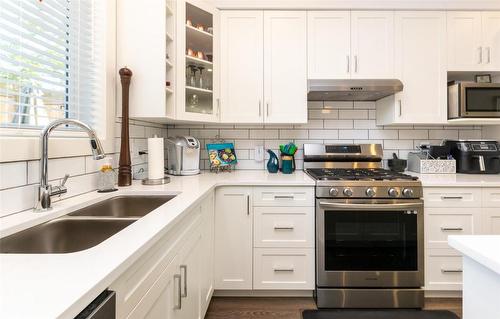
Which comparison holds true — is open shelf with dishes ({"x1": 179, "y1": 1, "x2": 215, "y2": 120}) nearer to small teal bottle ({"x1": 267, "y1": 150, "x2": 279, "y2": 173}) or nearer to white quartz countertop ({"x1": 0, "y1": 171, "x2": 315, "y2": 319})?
small teal bottle ({"x1": 267, "y1": 150, "x2": 279, "y2": 173})

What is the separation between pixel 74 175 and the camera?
4.94 ft

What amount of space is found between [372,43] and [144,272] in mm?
2478

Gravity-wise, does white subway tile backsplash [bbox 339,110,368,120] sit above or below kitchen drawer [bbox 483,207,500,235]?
above

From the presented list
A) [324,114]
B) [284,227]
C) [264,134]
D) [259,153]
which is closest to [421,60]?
[324,114]

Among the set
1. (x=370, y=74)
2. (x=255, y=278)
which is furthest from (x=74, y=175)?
(x=370, y=74)

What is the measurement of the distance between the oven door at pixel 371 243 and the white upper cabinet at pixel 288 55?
894 millimetres

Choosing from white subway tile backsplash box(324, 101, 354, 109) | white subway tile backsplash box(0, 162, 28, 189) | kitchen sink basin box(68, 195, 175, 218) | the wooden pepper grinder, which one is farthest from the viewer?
white subway tile backsplash box(324, 101, 354, 109)

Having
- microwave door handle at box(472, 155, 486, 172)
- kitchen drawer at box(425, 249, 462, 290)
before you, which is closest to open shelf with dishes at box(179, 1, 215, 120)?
kitchen drawer at box(425, 249, 462, 290)

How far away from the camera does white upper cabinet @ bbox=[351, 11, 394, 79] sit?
2480 mm

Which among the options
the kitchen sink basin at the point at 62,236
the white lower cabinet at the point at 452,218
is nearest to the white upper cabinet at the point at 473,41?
the white lower cabinet at the point at 452,218

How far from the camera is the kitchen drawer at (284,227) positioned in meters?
2.15

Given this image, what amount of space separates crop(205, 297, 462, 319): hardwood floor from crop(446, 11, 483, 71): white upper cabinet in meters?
1.88

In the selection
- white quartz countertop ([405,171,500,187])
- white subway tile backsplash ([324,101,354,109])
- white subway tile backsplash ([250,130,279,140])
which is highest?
white subway tile backsplash ([324,101,354,109])

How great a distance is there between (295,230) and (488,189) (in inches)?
55.9
